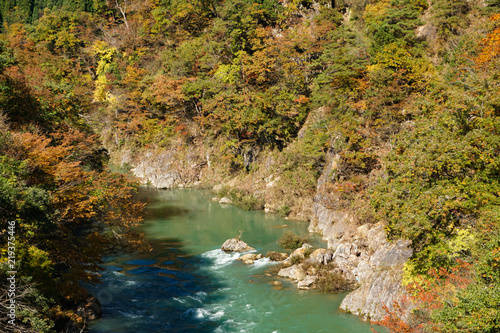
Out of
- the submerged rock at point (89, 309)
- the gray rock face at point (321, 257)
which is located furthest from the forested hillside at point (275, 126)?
the gray rock face at point (321, 257)

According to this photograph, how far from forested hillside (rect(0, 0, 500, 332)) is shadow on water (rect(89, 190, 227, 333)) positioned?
176cm

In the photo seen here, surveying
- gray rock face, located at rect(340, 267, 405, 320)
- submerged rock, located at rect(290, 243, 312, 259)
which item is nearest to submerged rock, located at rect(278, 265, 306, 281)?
submerged rock, located at rect(290, 243, 312, 259)

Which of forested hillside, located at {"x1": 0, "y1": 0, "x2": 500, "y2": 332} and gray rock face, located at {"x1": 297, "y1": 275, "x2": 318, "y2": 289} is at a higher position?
forested hillside, located at {"x1": 0, "y1": 0, "x2": 500, "y2": 332}

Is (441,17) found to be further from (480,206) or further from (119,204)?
(119,204)

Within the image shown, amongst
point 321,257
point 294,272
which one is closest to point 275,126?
point 321,257

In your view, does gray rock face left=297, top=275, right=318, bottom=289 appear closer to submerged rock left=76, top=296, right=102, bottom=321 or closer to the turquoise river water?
the turquoise river water

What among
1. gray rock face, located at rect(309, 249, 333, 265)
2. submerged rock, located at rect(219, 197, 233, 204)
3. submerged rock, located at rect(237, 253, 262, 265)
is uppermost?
gray rock face, located at rect(309, 249, 333, 265)

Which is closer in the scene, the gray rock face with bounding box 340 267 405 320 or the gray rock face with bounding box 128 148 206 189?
the gray rock face with bounding box 340 267 405 320

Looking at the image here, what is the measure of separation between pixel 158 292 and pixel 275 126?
2216 cm

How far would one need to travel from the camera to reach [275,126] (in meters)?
37.3

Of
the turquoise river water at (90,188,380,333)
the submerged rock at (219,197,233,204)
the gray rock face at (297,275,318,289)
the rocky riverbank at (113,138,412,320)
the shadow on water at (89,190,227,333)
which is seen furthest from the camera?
the submerged rock at (219,197,233,204)

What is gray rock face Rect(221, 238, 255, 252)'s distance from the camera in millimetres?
24484

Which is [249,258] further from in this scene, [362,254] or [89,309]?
[89,309]

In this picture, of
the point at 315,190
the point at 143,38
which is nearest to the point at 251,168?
the point at 315,190
